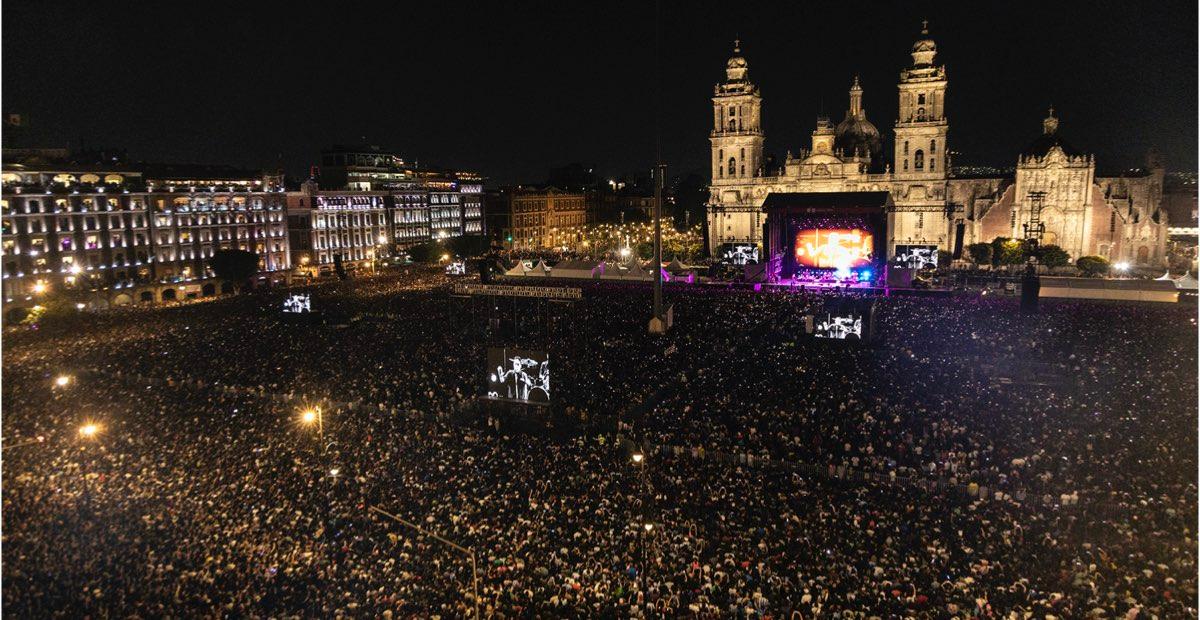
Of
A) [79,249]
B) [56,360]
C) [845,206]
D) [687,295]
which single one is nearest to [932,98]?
[845,206]

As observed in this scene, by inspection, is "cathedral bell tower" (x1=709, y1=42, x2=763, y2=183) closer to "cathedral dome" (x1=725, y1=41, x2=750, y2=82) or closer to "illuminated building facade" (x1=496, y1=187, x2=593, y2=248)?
"cathedral dome" (x1=725, y1=41, x2=750, y2=82)

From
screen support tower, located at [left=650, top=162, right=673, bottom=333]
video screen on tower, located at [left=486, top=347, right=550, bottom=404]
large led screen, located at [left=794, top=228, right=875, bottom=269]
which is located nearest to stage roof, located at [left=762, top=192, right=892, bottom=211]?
large led screen, located at [left=794, top=228, right=875, bottom=269]

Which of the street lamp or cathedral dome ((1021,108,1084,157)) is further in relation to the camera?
cathedral dome ((1021,108,1084,157))

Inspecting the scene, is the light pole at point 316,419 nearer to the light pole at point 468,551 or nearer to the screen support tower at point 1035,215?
the light pole at point 468,551

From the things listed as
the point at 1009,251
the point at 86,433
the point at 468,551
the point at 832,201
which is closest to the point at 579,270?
the point at 832,201

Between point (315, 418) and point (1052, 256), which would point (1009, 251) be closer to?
point (1052, 256)

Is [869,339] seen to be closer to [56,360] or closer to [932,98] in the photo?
[56,360]
